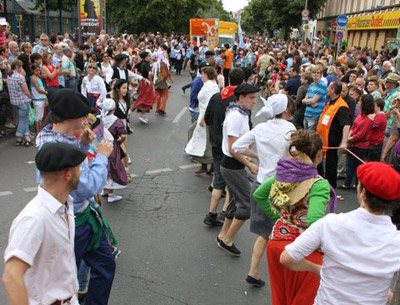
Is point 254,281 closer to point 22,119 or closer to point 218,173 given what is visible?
point 218,173

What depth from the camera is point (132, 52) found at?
16.7 m

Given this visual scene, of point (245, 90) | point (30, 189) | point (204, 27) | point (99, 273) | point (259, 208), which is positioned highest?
point (204, 27)

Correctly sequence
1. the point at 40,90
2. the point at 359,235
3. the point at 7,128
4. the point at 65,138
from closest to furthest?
the point at 359,235
the point at 65,138
the point at 40,90
the point at 7,128

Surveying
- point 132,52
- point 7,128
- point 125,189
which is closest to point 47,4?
point 132,52

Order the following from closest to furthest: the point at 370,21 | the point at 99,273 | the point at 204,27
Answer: the point at 99,273, the point at 204,27, the point at 370,21

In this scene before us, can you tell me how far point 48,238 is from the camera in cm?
212

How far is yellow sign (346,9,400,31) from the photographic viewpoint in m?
28.3

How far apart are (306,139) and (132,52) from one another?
1463 cm

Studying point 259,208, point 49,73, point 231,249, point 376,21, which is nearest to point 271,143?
point 259,208

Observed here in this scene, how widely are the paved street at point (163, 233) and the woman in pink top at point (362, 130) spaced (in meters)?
0.72

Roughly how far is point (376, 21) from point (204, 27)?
18.0m

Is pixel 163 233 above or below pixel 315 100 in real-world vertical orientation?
below

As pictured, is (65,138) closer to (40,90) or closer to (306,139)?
(306,139)

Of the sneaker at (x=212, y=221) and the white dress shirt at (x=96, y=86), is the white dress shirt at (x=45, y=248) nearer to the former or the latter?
the sneaker at (x=212, y=221)
